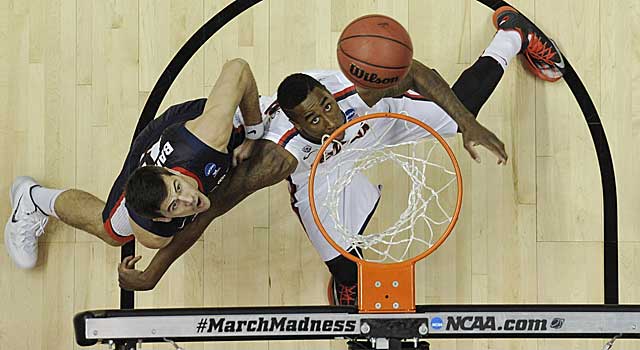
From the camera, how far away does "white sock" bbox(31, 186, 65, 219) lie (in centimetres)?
297

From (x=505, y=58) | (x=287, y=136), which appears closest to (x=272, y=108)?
(x=287, y=136)

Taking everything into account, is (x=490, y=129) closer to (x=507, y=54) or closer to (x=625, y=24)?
(x=507, y=54)

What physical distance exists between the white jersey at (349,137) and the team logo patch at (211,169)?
20cm

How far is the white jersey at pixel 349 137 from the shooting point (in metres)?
2.82

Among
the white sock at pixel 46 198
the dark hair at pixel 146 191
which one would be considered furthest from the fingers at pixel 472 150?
the white sock at pixel 46 198

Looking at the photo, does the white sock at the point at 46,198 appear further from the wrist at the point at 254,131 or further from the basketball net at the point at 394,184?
the basketball net at the point at 394,184

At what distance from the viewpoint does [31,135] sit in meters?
3.14

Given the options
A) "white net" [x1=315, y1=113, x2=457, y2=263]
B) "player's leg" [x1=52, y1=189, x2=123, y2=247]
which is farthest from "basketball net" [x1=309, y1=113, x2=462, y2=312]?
"player's leg" [x1=52, y1=189, x2=123, y2=247]

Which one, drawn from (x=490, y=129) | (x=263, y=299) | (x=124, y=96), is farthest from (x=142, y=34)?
(x=490, y=129)

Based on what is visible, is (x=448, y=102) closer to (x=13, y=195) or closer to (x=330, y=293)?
(x=330, y=293)

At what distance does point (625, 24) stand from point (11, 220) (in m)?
2.13

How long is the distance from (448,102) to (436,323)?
91cm

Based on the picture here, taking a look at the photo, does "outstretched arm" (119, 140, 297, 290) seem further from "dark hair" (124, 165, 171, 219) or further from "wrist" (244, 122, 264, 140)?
→ "dark hair" (124, 165, 171, 219)

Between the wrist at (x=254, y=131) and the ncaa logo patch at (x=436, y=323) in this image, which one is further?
the wrist at (x=254, y=131)
